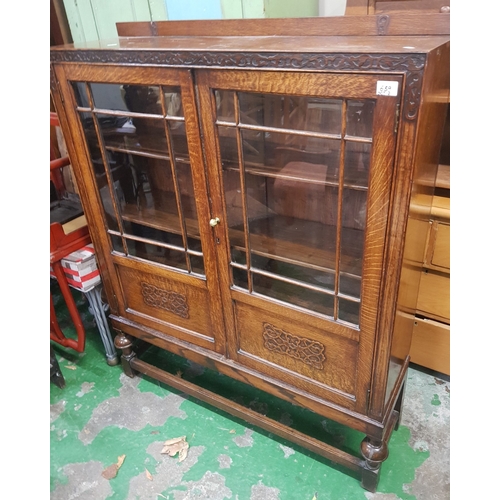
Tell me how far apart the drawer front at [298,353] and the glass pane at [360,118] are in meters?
0.59

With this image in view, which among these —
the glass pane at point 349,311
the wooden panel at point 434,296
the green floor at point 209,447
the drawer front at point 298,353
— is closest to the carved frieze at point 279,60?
the glass pane at point 349,311

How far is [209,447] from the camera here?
1610 millimetres

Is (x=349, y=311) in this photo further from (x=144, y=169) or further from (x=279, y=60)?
(x=144, y=169)

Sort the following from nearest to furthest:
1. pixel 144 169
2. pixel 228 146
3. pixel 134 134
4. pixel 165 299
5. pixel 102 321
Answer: pixel 228 146
pixel 134 134
pixel 144 169
pixel 165 299
pixel 102 321

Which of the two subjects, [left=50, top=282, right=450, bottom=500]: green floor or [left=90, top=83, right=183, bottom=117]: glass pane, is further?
[left=50, top=282, right=450, bottom=500]: green floor

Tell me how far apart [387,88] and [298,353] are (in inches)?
32.6

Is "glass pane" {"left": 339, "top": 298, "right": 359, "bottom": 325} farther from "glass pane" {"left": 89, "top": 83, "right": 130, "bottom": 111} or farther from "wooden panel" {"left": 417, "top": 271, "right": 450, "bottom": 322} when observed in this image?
"glass pane" {"left": 89, "top": 83, "right": 130, "bottom": 111}

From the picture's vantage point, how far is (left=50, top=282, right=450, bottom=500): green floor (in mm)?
1468

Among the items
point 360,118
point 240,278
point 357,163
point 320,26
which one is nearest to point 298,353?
point 240,278

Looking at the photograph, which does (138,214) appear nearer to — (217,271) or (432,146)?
(217,271)

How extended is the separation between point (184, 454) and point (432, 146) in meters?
1.36

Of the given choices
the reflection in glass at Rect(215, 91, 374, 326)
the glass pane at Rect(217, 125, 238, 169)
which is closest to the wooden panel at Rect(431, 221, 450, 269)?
the reflection in glass at Rect(215, 91, 374, 326)

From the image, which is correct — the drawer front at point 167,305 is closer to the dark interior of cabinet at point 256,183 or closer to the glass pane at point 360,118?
the dark interior of cabinet at point 256,183

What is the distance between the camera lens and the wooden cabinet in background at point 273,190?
938 millimetres
